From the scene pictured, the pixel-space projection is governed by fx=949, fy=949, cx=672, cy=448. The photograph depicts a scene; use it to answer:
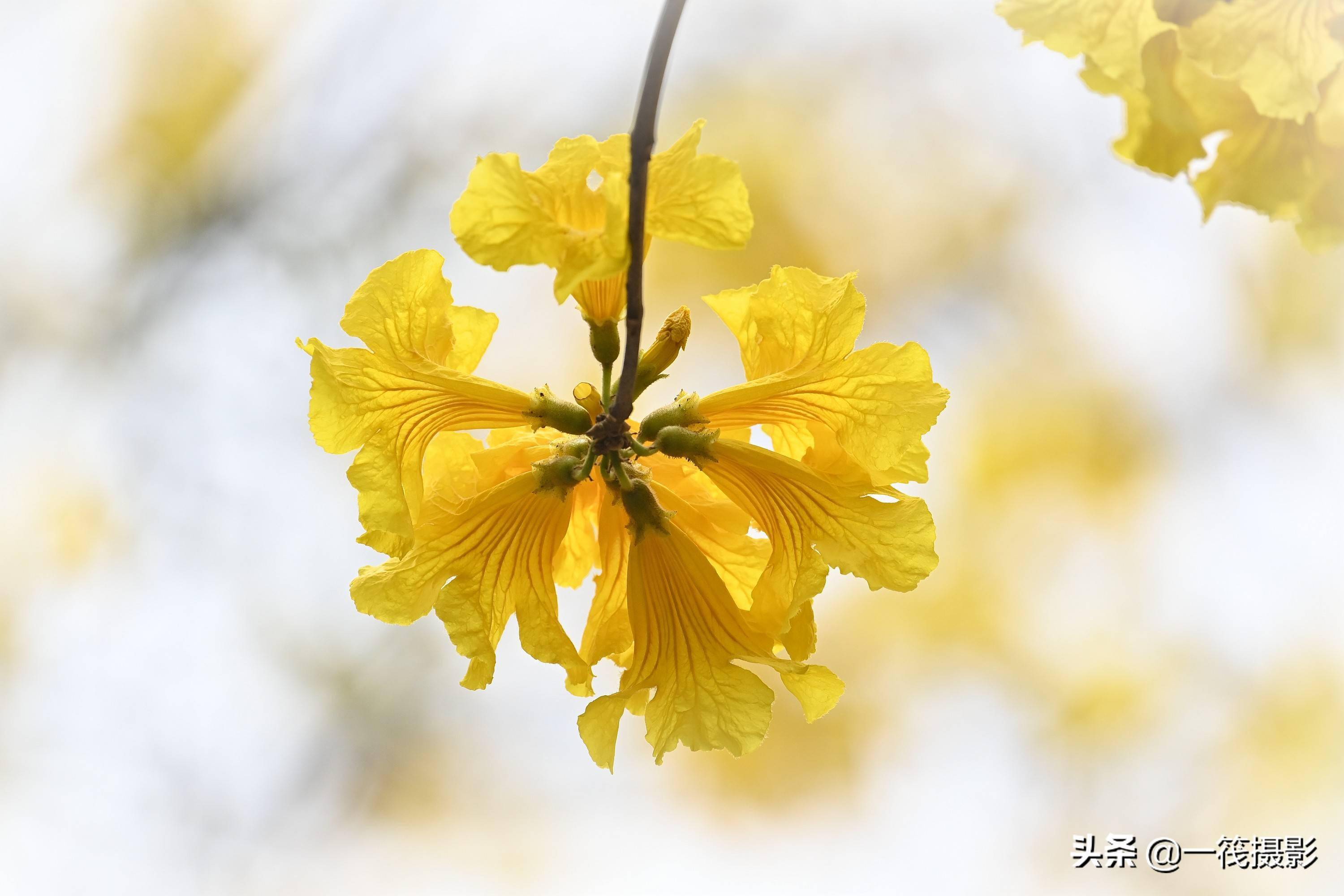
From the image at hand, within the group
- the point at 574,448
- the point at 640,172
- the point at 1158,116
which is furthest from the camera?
the point at 574,448

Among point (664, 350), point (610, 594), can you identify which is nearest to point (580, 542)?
point (610, 594)

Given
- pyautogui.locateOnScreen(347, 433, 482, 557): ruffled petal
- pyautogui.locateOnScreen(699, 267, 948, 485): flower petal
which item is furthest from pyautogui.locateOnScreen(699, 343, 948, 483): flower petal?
pyautogui.locateOnScreen(347, 433, 482, 557): ruffled petal

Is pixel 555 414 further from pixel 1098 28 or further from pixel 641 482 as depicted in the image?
pixel 1098 28

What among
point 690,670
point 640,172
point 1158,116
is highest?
point 1158,116

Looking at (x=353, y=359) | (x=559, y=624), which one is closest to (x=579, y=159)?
(x=353, y=359)

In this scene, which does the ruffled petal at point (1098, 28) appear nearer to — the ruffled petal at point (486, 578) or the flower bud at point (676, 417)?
the flower bud at point (676, 417)

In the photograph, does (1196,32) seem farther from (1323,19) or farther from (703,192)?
(703,192)

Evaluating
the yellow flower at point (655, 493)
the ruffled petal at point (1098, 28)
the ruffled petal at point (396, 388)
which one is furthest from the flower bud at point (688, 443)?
the ruffled petal at point (1098, 28)

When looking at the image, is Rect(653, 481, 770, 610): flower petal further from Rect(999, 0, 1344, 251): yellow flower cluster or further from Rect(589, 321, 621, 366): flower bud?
Rect(999, 0, 1344, 251): yellow flower cluster
